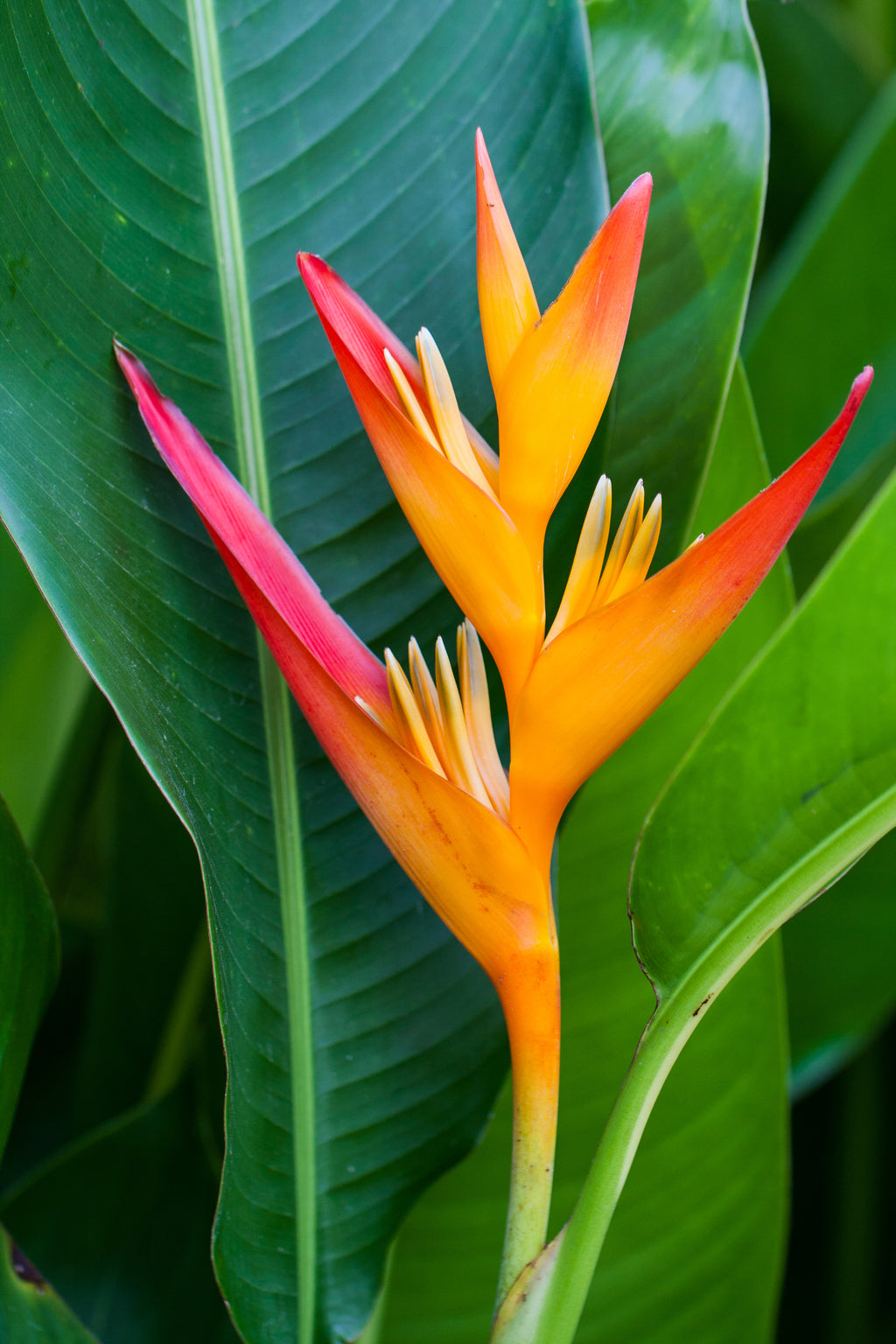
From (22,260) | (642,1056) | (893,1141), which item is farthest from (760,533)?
(893,1141)

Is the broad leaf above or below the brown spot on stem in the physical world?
below

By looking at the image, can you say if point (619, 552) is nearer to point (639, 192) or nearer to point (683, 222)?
point (639, 192)

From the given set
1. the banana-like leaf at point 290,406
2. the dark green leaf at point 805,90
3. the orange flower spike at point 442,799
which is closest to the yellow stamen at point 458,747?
the orange flower spike at point 442,799

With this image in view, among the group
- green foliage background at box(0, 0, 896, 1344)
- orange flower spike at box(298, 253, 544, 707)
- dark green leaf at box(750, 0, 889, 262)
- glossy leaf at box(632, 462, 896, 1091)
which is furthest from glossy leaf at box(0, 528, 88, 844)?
dark green leaf at box(750, 0, 889, 262)

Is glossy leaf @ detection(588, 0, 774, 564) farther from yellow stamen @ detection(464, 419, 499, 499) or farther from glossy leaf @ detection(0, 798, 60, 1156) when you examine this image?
glossy leaf @ detection(0, 798, 60, 1156)

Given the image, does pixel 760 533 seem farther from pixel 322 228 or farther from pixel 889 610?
pixel 322 228

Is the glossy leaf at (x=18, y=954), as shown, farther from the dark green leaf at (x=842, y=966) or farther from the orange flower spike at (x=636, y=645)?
the dark green leaf at (x=842, y=966)
